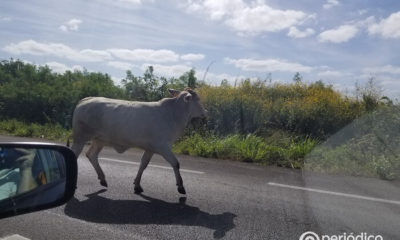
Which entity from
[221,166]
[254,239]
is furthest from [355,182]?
[254,239]

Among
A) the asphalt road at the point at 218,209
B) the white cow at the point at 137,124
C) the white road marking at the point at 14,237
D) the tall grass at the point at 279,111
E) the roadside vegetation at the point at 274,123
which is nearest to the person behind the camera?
the white road marking at the point at 14,237

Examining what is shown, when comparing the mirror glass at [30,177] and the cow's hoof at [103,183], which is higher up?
the mirror glass at [30,177]

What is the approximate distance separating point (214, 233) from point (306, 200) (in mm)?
2185

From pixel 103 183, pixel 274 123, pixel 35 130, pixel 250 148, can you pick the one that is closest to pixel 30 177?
pixel 103 183

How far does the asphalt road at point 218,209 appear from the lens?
16.6 feet

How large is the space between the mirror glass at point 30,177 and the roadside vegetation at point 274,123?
25.3ft

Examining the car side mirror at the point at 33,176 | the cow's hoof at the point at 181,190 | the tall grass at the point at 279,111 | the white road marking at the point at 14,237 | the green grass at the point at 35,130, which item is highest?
the tall grass at the point at 279,111

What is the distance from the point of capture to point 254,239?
4.77 m

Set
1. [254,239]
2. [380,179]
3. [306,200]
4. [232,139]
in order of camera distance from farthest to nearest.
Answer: [232,139] < [380,179] < [306,200] < [254,239]

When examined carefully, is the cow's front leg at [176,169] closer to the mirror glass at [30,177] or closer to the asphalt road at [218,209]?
the asphalt road at [218,209]

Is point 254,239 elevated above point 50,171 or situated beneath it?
situated beneath

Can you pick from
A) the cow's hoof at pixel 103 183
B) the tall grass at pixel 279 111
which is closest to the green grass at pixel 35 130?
the tall grass at pixel 279 111

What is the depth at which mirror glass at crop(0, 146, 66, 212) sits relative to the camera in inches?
105

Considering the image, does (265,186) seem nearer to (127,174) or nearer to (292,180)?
(292,180)
